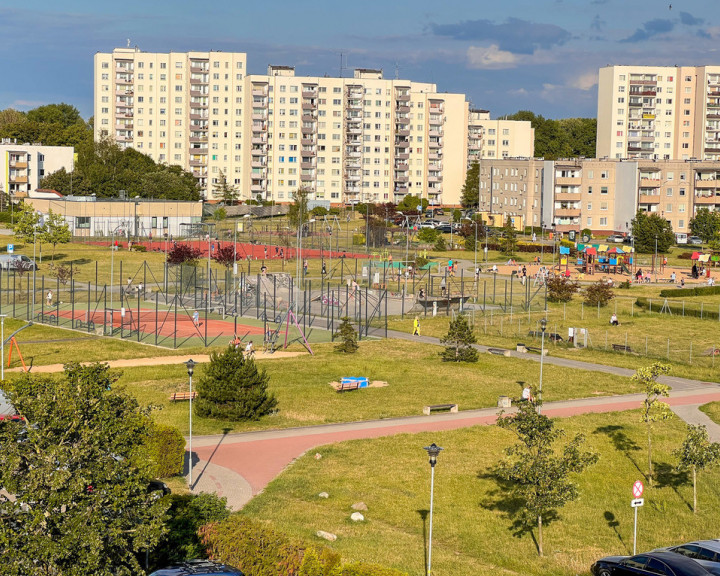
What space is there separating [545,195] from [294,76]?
4533 cm

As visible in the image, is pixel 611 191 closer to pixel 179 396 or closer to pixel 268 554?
pixel 179 396

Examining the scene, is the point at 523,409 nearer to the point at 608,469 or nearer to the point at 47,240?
the point at 608,469

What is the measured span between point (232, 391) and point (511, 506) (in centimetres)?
1237

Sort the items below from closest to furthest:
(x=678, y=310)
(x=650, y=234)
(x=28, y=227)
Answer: (x=678, y=310)
(x=28, y=227)
(x=650, y=234)

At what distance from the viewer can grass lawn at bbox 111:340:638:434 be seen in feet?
124

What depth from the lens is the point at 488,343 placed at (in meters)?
56.0

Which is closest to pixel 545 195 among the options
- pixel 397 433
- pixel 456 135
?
pixel 456 135

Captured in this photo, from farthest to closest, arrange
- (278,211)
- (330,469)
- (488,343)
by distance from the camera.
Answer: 1. (278,211)
2. (488,343)
3. (330,469)

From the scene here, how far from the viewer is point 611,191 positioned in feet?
413

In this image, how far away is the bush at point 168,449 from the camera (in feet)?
93.7

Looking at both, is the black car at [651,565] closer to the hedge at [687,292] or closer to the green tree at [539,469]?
the green tree at [539,469]

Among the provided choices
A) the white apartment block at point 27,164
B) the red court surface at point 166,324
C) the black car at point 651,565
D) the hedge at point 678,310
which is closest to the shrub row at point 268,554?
the black car at point 651,565

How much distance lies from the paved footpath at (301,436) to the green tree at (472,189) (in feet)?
341

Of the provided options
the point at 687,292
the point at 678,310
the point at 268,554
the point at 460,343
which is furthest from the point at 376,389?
the point at 687,292
